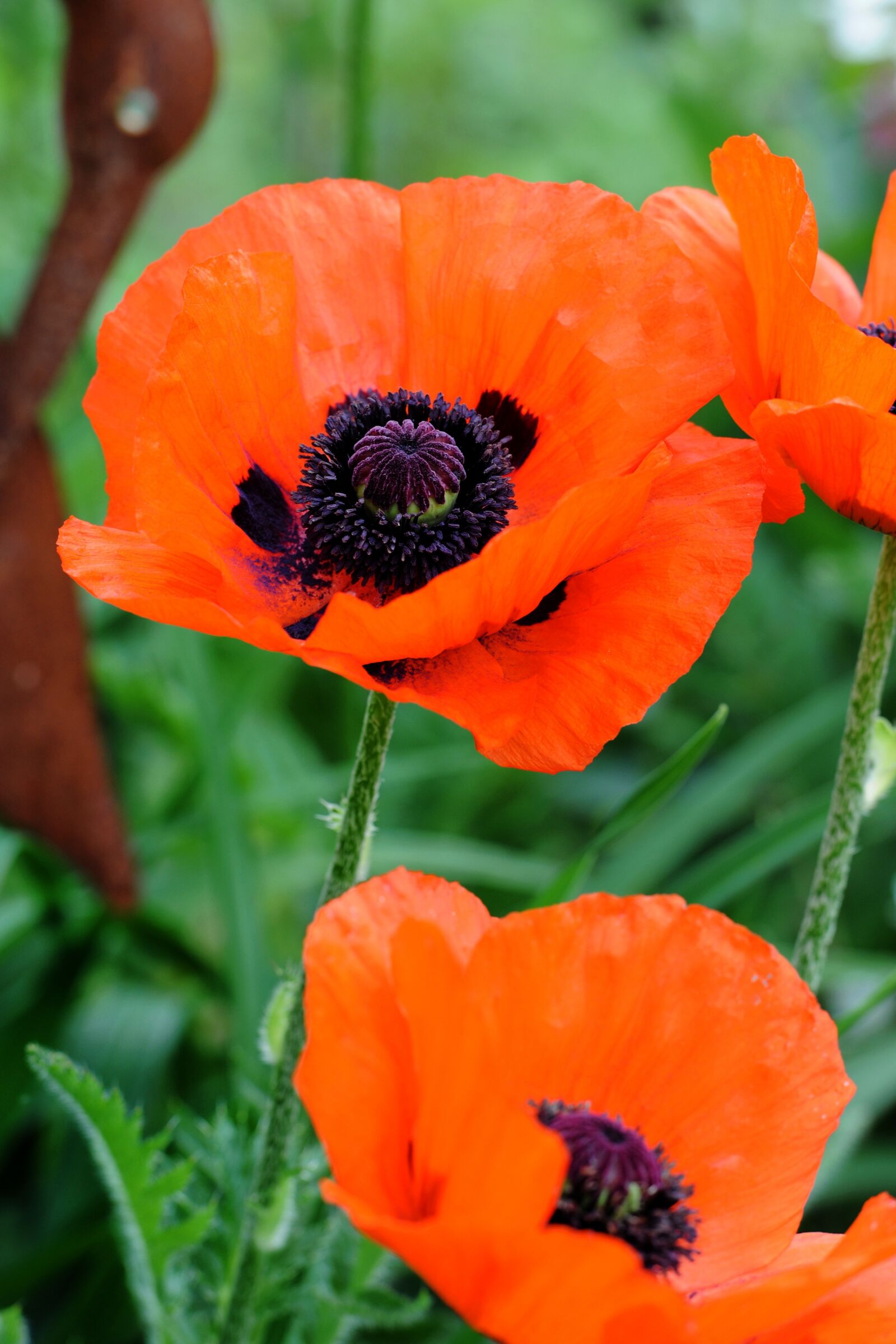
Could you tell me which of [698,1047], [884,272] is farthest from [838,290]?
[698,1047]

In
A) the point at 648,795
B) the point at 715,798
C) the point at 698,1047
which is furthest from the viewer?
the point at 715,798

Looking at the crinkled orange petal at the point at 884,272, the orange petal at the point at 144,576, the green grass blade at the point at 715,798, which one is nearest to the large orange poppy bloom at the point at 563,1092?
the orange petal at the point at 144,576

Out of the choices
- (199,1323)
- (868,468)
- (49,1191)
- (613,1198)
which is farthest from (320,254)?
(49,1191)

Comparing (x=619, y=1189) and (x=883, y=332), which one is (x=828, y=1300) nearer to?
(x=619, y=1189)

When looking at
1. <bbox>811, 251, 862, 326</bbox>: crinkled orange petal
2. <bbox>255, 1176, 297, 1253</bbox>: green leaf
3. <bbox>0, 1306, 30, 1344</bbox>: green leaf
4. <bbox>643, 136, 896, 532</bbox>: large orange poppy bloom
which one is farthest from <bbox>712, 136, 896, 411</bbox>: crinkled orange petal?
<bbox>0, 1306, 30, 1344</bbox>: green leaf

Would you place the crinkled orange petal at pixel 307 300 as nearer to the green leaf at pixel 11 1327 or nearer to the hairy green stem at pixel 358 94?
the green leaf at pixel 11 1327
